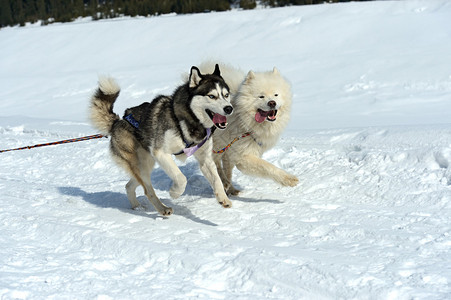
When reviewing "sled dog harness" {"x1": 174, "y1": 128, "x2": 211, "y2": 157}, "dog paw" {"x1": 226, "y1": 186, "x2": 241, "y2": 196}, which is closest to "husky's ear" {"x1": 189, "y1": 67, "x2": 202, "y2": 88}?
"sled dog harness" {"x1": 174, "y1": 128, "x2": 211, "y2": 157}

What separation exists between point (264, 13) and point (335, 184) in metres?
15.1

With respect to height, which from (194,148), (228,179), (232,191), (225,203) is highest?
(194,148)

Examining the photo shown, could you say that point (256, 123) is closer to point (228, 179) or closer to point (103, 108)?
point (228, 179)

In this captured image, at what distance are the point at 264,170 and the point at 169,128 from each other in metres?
1.09

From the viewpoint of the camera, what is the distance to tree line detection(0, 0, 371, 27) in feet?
73.7

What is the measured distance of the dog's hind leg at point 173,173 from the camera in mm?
4160

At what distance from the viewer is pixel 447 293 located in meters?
2.63

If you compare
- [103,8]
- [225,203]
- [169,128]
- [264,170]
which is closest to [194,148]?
[169,128]

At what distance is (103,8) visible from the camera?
28.0m

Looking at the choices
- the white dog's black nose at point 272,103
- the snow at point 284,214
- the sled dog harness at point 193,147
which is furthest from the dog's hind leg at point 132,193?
the white dog's black nose at point 272,103

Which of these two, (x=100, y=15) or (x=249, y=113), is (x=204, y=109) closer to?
(x=249, y=113)

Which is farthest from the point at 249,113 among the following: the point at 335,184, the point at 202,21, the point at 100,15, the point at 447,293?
the point at 100,15

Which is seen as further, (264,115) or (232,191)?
(232,191)

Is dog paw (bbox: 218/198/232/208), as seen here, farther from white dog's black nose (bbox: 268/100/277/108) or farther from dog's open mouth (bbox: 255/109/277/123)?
white dog's black nose (bbox: 268/100/277/108)
